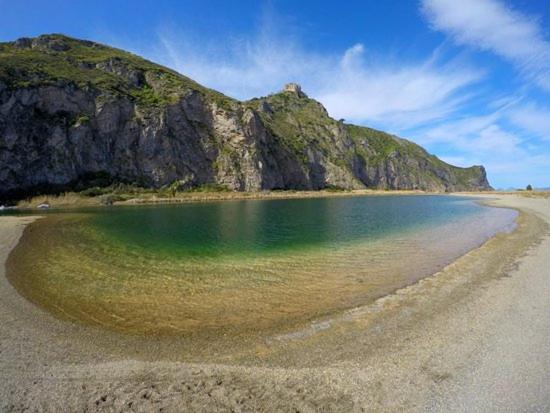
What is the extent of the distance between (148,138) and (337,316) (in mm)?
118898

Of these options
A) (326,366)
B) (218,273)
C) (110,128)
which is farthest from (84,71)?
(326,366)

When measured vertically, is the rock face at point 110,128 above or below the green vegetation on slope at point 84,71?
below

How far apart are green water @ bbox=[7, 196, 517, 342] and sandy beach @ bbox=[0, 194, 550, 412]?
1.41m

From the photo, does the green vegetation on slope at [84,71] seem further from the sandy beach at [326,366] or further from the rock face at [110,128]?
the sandy beach at [326,366]

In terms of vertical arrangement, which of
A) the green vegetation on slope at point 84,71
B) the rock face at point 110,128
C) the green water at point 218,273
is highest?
the green vegetation on slope at point 84,71

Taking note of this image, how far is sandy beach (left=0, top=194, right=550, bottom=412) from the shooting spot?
6.67 meters

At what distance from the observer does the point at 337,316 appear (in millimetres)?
11703

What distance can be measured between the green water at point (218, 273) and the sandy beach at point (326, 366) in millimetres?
1409

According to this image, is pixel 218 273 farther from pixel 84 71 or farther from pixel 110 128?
pixel 84 71

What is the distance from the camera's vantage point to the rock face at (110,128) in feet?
324

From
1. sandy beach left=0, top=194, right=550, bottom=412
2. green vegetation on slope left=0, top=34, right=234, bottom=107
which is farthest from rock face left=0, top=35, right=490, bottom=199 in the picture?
sandy beach left=0, top=194, right=550, bottom=412

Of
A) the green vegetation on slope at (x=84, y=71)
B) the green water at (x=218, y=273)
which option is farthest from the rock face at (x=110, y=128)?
the green water at (x=218, y=273)

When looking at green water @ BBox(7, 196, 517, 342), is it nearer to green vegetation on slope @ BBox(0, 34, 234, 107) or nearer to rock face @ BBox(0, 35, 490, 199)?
rock face @ BBox(0, 35, 490, 199)

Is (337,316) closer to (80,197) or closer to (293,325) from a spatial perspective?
(293,325)
